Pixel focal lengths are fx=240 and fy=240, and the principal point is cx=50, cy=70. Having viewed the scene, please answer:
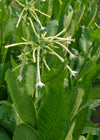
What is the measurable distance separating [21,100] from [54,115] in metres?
0.12

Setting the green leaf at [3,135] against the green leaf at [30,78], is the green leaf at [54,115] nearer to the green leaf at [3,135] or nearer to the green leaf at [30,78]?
the green leaf at [30,78]

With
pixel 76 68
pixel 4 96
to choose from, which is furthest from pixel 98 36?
pixel 4 96

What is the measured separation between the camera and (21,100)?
78 centimetres

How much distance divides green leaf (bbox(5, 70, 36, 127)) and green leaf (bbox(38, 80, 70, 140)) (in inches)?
1.4

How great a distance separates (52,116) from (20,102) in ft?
0.37

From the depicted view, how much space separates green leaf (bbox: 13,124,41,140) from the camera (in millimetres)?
739

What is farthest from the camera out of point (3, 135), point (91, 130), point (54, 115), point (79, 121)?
point (91, 130)

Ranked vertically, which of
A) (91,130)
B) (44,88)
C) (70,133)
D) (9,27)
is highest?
(9,27)

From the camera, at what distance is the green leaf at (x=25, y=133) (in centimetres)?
74

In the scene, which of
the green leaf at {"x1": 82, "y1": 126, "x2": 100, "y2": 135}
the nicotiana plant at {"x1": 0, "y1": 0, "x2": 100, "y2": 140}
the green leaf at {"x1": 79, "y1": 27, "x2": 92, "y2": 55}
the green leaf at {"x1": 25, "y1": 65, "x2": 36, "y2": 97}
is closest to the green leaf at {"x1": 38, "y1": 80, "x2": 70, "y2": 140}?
the nicotiana plant at {"x1": 0, "y1": 0, "x2": 100, "y2": 140}

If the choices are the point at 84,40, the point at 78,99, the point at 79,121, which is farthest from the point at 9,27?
the point at 79,121

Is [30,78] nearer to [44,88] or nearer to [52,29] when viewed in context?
[44,88]

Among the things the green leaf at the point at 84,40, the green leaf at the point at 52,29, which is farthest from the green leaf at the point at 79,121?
the green leaf at the point at 84,40

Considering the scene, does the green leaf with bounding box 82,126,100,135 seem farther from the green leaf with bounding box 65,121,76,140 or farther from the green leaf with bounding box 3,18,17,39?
the green leaf with bounding box 3,18,17,39
